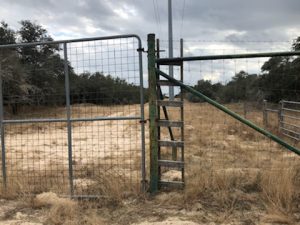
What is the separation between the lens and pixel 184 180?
6203 millimetres

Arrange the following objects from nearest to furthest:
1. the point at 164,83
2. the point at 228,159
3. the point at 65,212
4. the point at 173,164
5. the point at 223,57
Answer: the point at 65,212 → the point at 223,57 → the point at 173,164 → the point at 164,83 → the point at 228,159

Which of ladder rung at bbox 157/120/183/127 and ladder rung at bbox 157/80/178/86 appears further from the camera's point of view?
ladder rung at bbox 157/80/178/86

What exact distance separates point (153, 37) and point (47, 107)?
2825 millimetres

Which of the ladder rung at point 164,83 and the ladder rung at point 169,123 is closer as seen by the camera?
the ladder rung at point 169,123

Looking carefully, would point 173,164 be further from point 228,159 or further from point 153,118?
point 228,159

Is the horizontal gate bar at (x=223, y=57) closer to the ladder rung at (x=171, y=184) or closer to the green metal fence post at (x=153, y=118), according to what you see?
the green metal fence post at (x=153, y=118)

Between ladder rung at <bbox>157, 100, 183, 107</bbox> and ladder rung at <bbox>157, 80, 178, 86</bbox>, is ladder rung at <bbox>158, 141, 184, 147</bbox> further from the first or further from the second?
ladder rung at <bbox>157, 80, 178, 86</bbox>

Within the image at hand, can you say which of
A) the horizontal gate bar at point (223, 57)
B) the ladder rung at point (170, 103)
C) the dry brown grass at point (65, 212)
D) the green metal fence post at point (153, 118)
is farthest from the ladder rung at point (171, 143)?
the dry brown grass at point (65, 212)

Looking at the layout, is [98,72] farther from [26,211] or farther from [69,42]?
[26,211]


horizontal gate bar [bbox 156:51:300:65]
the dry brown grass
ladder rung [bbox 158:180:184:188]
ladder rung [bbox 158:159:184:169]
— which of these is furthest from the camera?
ladder rung [bbox 158:180:184:188]

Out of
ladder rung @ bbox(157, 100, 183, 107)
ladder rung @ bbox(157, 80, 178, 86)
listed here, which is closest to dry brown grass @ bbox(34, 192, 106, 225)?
ladder rung @ bbox(157, 100, 183, 107)

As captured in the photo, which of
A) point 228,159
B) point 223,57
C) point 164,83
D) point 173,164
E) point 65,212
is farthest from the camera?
point 228,159

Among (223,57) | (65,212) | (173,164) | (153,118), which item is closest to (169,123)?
(153,118)

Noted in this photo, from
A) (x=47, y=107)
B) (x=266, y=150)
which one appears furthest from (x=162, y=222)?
(x=266, y=150)
